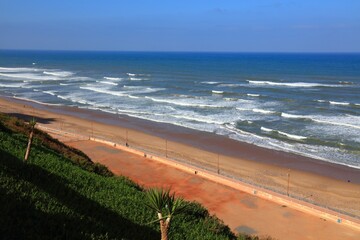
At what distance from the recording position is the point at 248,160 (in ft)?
84.7

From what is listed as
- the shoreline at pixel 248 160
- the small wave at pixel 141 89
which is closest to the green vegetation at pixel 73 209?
the shoreline at pixel 248 160

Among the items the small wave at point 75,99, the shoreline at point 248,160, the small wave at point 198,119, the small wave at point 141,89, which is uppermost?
the small wave at point 141,89

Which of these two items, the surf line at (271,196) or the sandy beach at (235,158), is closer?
the surf line at (271,196)

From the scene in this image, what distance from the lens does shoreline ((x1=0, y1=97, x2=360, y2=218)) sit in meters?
20.5

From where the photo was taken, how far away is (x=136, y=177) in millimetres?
20578

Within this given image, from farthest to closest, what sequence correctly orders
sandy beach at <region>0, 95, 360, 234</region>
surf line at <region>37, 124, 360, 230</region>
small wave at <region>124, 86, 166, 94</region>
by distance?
small wave at <region>124, 86, 166, 94</region> → sandy beach at <region>0, 95, 360, 234</region> → surf line at <region>37, 124, 360, 230</region>

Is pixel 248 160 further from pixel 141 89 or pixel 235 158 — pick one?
pixel 141 89

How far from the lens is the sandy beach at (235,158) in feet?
67.3

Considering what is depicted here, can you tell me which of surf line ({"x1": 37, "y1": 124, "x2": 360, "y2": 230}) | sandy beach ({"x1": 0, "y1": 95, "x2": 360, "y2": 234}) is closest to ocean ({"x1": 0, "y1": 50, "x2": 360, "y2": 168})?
sandy beach ({"x1": 0, "y1": 95, "x2": 360, "y2": 234})

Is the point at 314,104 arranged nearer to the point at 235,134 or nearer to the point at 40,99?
the point at 235,134

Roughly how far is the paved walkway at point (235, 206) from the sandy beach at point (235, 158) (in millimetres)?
2528

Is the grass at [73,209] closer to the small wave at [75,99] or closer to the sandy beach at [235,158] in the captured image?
the sandy beach at [235,158]

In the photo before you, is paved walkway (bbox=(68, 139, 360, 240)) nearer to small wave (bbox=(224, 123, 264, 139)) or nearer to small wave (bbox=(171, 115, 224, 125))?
small wave (bbox=(224, 123, 264, 139))

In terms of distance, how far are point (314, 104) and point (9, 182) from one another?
40558 millimetres
